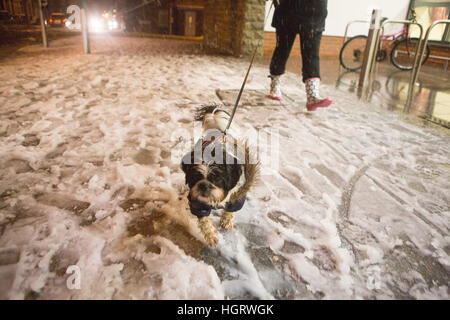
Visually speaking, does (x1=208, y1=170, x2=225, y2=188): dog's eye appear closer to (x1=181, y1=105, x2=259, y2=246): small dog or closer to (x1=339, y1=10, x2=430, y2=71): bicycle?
(x1=181, y1=105, x2=259, y2=246): small dog

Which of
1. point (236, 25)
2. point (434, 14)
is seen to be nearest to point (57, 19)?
point (236, 25)

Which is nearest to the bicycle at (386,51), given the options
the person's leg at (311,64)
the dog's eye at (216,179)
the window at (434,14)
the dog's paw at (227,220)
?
the window at (434,14)

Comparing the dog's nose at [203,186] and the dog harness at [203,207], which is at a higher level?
the dog's nose at [203,186]

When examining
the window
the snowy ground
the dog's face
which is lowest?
the snowy ground

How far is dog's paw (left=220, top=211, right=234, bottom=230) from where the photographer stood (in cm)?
167

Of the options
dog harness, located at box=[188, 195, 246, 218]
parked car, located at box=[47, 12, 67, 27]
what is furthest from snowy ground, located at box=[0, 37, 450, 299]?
parked car, located at box=[47, 12, 67, 27]

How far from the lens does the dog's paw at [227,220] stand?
167cm

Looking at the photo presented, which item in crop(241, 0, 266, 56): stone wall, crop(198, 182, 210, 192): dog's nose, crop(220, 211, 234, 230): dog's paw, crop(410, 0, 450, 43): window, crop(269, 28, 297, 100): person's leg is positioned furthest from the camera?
crop(410, 0, 450, 43): window

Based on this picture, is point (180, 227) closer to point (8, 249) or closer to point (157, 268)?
point (157, 268)

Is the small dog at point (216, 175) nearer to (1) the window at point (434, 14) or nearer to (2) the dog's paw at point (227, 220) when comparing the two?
(2) the dog's paw at point (227, 220)

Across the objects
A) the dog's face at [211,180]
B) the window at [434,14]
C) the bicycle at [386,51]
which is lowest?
the dog's face at [211,180]

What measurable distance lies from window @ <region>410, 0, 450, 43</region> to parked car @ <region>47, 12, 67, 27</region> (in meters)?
16.9

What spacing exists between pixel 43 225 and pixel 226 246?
3.51 feet

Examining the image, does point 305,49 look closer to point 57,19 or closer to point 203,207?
point 203,207
